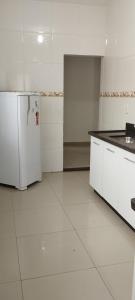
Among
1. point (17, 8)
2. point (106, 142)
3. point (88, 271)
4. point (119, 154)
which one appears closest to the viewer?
point (88, 271)

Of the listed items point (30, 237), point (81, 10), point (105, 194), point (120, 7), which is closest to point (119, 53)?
point (120, 7)

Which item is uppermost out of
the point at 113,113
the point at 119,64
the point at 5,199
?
the point at 119,64

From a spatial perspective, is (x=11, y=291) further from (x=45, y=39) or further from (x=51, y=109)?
(x=45, y=39)

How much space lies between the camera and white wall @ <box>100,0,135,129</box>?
3.45 m

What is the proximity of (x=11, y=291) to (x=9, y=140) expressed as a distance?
215 centimetres

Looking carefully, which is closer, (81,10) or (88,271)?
(88,271)

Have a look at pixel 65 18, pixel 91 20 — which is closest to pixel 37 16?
pixel 65 18

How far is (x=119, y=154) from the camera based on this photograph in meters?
2.77

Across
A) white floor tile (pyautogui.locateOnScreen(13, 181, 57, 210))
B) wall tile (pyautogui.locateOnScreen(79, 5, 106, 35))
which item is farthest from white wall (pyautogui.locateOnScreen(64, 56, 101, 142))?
white floor tile (pyautogui.locateOnScreen(13, 181, 57, 210))

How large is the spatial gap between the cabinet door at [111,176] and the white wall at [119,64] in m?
0.69

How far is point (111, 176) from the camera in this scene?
118 inches

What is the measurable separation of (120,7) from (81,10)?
2.41 feet

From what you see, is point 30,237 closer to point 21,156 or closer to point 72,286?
point 72,286

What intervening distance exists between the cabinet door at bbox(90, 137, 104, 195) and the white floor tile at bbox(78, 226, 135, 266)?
734mm
